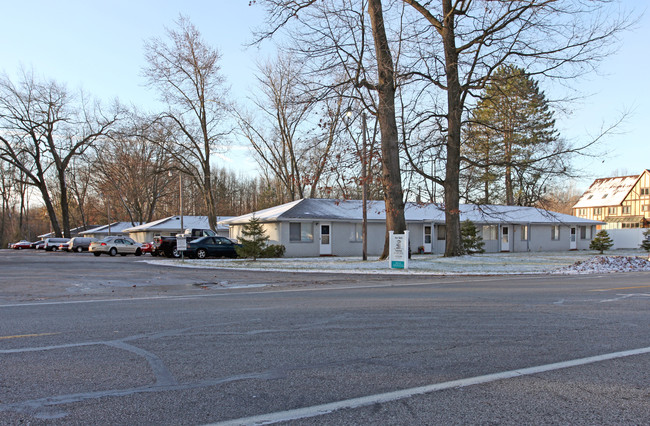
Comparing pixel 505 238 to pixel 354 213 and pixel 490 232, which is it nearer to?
pixel 490 232

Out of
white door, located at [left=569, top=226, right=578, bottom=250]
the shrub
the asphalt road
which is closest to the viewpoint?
the asphalt road

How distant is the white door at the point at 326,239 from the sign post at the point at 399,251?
1254cm

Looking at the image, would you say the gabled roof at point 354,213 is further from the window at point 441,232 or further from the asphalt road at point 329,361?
the asphalt road at point 329,361

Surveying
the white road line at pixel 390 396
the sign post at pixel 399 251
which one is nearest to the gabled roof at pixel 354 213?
the sign post at pixel 399 251

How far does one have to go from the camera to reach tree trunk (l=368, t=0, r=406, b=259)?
22.4 metres

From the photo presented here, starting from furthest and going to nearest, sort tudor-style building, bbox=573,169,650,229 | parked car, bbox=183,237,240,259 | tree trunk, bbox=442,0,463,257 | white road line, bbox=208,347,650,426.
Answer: tudor-style building, bbox=573,169,650,229
parked car, bbox=183,237,240,259
tree trunk, bbox=442,0,463,257
white road line, bbox=208,347,650,426

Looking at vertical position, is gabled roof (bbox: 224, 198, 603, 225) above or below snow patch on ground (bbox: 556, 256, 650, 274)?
above

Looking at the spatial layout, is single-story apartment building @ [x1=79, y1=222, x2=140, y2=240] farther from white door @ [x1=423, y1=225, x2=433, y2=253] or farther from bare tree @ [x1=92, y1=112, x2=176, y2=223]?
white door @ [x1=423, y1=225, x2=433, y2=253]

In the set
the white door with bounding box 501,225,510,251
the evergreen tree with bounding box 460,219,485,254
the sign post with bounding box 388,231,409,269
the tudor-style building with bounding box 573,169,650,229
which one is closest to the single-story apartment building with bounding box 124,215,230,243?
the evergreen tree with bounding box 460,219,485,254

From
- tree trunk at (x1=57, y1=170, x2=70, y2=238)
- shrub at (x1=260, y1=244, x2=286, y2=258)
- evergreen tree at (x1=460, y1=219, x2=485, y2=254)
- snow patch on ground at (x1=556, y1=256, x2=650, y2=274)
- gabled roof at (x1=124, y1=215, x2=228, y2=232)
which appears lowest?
snow patch on ground at (x1=556, y1=256, x2=650, y2=274)

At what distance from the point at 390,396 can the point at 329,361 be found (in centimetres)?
125

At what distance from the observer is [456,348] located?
6.04 metres

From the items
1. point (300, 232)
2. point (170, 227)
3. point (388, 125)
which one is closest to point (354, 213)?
point (300, 232)

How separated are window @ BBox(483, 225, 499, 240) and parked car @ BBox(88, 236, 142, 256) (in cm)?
2921
